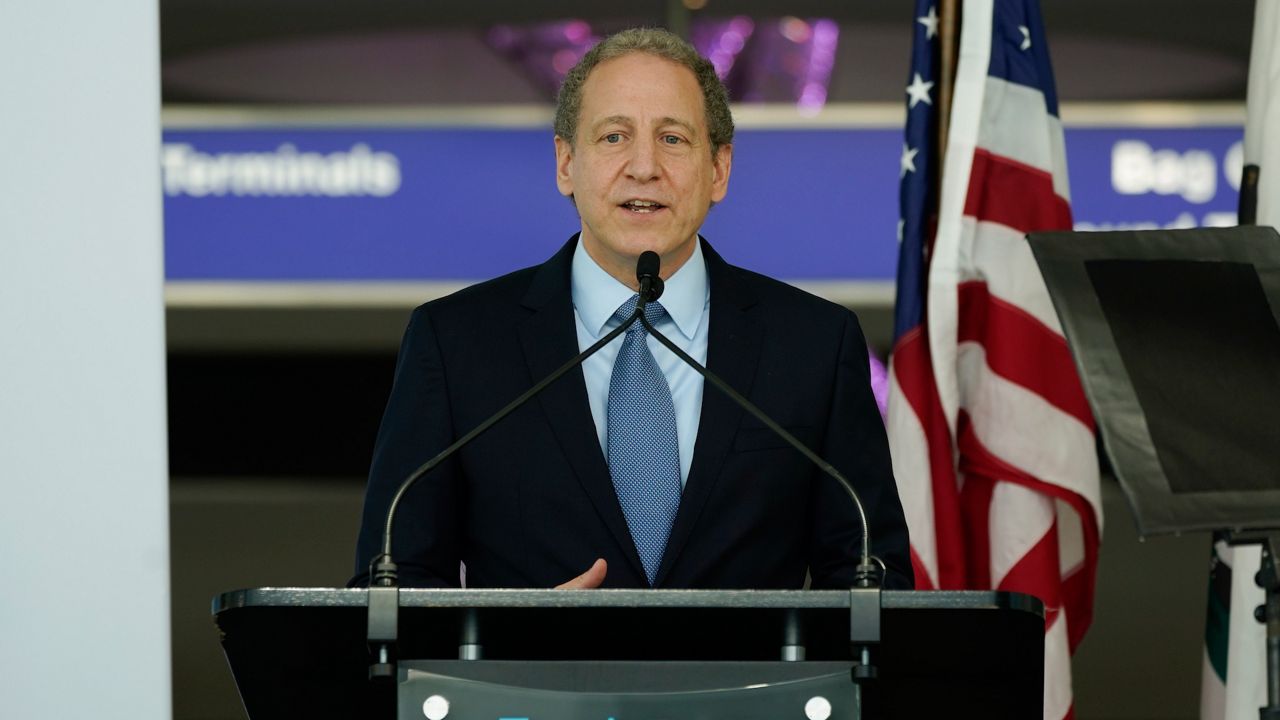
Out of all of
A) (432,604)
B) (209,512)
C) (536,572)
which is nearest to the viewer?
(432,604)

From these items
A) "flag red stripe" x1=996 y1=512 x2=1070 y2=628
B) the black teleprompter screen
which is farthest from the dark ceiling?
the black teleprompter screen

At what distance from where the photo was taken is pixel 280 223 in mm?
4434

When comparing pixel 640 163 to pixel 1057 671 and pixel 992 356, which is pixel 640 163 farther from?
pixel 1057 671

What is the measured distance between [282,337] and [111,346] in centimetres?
275

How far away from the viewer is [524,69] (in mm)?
4512

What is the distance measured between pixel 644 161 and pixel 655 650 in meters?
0.77

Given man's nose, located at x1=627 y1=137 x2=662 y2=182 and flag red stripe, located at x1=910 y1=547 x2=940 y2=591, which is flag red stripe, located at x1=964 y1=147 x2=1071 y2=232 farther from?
man's nose, located at x1=627 y1=137 x2=662 y2=182

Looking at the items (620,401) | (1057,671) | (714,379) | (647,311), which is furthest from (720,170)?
(1057,671)

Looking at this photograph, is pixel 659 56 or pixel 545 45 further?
pixel 545 45

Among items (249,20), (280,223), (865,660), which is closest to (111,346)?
(865,660)

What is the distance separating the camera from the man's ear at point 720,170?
2.20 m

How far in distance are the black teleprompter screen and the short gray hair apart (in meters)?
0.76

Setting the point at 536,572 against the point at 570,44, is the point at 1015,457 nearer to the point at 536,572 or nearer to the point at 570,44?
the point at 536,572

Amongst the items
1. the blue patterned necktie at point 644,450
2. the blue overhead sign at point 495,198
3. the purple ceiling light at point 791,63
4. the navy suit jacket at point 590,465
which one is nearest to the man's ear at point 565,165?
the navy suit jacket at point 590,465
